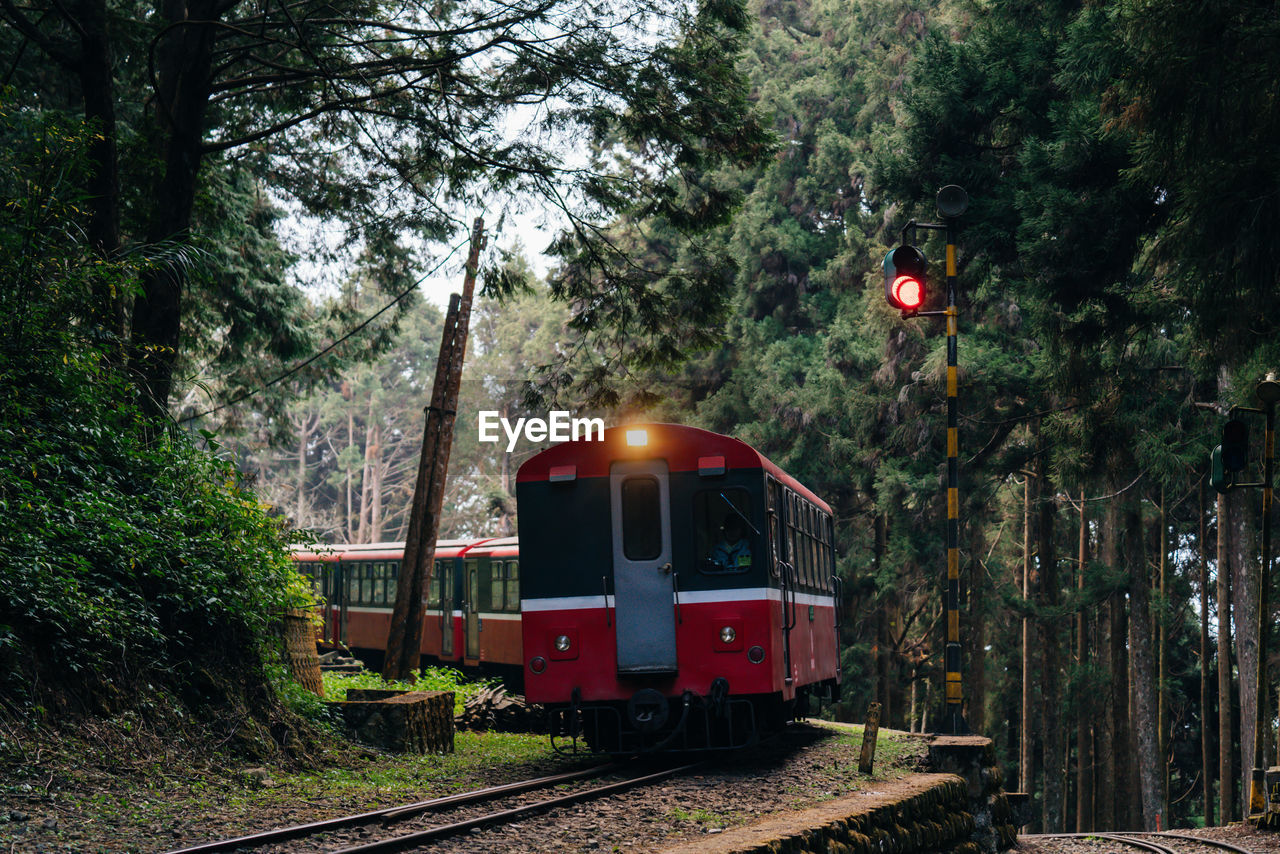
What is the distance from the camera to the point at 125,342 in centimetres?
1232

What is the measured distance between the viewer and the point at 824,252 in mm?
33438

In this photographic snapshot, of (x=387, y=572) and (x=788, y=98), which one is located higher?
(x=788, y=98)

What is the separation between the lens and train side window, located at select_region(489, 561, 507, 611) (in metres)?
22.9

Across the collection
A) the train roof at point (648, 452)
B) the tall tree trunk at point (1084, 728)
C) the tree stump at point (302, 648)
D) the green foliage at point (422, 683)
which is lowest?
the tall tree trunk at point (1084, 728)

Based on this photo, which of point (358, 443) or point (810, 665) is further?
point (358, 443)

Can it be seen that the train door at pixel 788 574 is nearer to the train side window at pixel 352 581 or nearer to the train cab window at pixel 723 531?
the train cab window at pixel 723 531

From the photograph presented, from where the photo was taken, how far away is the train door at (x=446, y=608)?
81.3 feet

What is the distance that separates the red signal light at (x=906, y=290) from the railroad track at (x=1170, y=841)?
6.37 m

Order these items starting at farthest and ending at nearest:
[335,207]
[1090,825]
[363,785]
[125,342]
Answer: [1090,825], [335,207], [125,342], [363,785]

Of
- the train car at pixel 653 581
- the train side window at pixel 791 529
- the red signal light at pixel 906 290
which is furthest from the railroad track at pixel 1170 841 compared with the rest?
the red signal light at pixel 906 290

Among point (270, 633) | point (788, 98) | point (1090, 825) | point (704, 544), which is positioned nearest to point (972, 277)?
point (704, 544)

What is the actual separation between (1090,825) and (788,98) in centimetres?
2194

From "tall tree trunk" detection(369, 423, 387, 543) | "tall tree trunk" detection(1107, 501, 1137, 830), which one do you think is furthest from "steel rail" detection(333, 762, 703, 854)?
"tall tree trunk" detection(369, 423, 387, 543)

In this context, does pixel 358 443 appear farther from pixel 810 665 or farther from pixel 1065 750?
pixel 810 665
